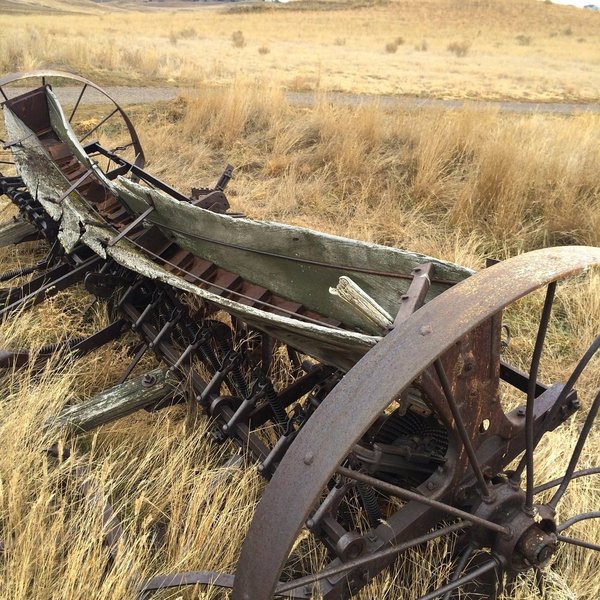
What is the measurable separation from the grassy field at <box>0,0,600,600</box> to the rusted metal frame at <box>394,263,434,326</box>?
1.03m

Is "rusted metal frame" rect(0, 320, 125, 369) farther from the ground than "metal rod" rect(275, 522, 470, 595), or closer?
closer

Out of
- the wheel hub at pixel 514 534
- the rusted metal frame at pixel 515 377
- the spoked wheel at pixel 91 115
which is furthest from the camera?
the spoked wheel at pixel 91 115

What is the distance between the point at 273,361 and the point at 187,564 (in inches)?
57.8

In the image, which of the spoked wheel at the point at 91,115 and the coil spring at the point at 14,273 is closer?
the coil spring at the point at 14,273

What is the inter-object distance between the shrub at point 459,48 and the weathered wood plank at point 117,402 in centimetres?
2558

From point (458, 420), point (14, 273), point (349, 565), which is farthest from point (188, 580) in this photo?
point (14, 273)

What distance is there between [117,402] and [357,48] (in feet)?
85.6

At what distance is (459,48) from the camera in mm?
25094

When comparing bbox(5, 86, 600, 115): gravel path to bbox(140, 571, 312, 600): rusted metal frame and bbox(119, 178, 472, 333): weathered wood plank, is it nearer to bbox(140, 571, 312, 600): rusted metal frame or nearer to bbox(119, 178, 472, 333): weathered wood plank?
bbox(119, 178, 472, 333): weathered wood plank

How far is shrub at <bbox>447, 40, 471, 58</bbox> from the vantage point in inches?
972

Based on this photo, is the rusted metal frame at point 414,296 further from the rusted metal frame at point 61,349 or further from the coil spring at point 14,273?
the coil spring at point 14,273

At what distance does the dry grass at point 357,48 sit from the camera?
13117 millimetres

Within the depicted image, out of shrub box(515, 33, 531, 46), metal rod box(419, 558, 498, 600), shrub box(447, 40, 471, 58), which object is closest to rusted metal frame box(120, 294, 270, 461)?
metal rod box(419, 558, 498, 600)

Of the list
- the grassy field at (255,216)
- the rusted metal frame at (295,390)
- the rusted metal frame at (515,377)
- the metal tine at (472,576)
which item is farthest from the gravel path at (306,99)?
the metal tine at (472,576)
